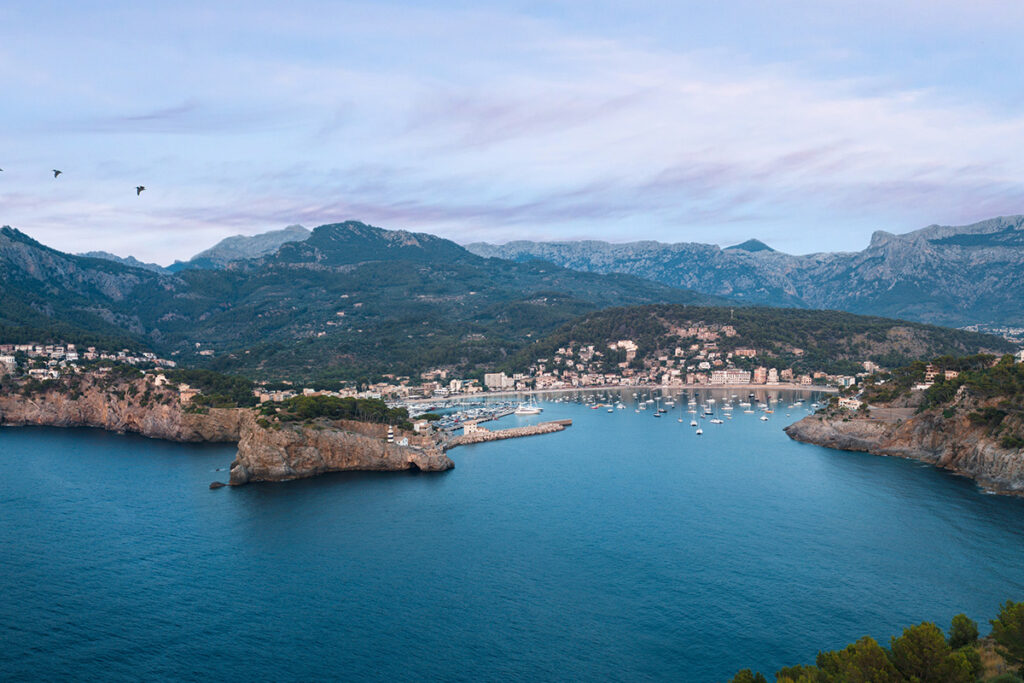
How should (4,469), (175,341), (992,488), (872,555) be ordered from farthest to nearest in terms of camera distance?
(175,341), (4,469), (992,488), (872,555)

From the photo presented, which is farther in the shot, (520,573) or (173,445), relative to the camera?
(173,445)

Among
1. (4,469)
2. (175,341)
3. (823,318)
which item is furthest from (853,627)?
(175,341)

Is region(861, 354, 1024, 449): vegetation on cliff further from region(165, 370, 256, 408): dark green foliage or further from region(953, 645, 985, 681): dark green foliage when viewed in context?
region(165, 370, 256, 408): dark green foliage

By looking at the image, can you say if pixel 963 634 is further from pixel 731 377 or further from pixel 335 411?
pixel 731 377

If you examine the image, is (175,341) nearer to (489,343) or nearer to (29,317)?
(29,317)

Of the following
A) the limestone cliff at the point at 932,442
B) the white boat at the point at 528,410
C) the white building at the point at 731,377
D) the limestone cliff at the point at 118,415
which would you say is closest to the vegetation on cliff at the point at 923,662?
the limestone cliff at the point at 932,442

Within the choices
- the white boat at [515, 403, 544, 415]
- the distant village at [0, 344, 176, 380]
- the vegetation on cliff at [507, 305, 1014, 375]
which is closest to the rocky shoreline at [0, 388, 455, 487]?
the distant village at [0, 344, 176, 380]

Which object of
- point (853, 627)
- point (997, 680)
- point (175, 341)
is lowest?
point (853, 627)

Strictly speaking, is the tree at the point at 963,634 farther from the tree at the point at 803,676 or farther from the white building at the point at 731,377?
the white building at the point at 731,377
